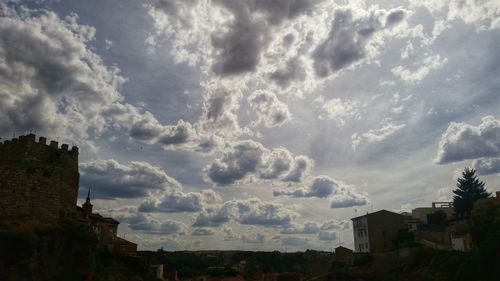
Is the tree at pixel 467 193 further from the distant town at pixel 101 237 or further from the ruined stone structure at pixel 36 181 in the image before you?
the ruined stone structure at pixel 36 181

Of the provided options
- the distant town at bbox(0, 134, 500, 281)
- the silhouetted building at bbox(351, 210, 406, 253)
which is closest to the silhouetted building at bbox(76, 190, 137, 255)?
the distant town at bbox(0, 134, 500, 281)

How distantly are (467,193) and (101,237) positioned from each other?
186 ft

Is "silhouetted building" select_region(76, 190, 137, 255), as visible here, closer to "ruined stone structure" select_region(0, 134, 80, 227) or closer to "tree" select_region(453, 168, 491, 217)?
"ruined stone structure" select_region(0, 134, 80, 227)

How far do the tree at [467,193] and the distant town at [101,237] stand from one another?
0.52 feet

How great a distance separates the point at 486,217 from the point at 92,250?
37385 millimetres

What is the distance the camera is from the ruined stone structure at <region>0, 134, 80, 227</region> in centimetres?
2583

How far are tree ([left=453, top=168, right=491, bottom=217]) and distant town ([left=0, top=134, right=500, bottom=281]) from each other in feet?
0.52

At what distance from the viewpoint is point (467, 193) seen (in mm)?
64688

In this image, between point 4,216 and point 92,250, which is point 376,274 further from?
point 4,216

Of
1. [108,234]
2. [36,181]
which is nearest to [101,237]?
[108,234]

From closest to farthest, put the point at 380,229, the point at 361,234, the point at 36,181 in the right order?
the point at 36,181, the point at 380,229, the point at 361,234

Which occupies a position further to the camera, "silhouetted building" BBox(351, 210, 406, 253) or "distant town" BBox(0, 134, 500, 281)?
"silhouetted building" BBox(351, 210, 406, 253)

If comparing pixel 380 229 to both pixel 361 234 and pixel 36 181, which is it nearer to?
pixel 361 234

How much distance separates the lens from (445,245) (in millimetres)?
58688
